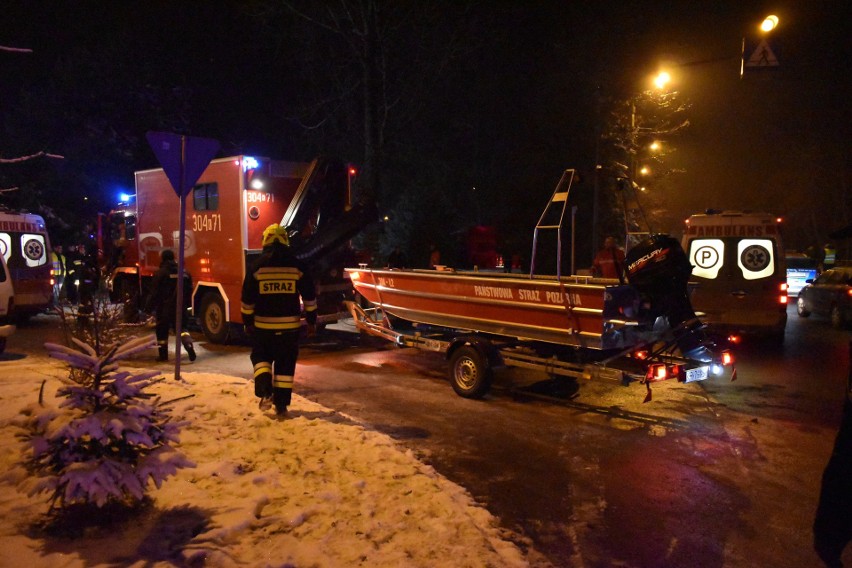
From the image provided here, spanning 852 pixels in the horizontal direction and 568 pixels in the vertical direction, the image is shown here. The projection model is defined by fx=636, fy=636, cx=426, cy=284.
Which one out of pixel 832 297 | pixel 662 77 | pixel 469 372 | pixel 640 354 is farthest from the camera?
pixel 662 77

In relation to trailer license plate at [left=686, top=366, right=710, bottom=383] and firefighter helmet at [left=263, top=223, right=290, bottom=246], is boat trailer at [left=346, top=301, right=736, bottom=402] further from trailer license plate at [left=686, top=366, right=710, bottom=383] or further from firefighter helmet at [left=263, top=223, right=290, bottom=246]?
firefighter helmet at [left=263, top=223, right=290, bottom=246]

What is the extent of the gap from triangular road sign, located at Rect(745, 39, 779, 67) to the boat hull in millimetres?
5580

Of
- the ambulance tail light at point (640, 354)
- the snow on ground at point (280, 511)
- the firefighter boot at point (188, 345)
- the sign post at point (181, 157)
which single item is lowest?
the snow on ground at point (280, 511)

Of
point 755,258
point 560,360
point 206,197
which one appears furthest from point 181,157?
point 755,258

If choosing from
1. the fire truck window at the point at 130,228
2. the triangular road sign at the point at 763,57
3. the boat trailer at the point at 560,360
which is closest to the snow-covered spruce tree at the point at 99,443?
the boat trailer at the point at 560,360

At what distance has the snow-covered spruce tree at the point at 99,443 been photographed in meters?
3.26

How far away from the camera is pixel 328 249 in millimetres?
11070

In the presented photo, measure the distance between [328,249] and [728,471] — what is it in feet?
24.3

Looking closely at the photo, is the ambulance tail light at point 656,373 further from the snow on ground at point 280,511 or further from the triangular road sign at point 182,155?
the triangular road sign at point 182,155

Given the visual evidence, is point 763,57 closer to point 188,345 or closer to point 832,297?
point 832,297

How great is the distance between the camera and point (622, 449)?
5969 millimetres

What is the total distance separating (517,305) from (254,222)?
5575 mm

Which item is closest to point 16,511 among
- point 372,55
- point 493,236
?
point 372,55

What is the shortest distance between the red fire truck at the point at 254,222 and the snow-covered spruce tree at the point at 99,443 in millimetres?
7114
